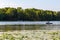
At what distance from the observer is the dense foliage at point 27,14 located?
3025 mm

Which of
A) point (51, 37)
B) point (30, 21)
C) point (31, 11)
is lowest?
point (51, 37)

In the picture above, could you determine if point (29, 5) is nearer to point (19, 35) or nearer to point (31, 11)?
point (31, 11)

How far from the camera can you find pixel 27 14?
3.07m

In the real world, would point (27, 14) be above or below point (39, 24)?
above

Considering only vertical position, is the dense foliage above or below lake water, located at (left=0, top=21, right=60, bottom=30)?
above

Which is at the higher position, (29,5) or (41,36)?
(29,5)

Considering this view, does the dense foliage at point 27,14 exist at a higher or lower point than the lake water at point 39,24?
higher

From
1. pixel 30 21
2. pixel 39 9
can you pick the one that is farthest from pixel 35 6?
pixel 30 21

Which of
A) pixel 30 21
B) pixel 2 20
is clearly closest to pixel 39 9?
pixel 30 21

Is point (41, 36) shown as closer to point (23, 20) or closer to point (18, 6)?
point (23, 20)

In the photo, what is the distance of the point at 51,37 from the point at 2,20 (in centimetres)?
96

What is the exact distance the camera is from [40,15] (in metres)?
3.12

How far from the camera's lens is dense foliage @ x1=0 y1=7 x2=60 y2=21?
303 cm

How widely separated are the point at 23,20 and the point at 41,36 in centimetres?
45
